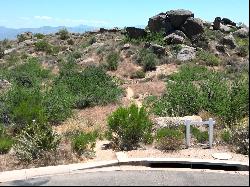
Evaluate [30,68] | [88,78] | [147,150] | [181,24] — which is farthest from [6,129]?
[181,24]

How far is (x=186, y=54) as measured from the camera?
115 ft

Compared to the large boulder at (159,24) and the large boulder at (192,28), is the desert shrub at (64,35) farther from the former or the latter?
the large boulder at (192,28)

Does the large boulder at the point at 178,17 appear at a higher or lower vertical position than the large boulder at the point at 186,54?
higher

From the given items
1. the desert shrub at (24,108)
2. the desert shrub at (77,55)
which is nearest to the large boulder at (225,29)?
the desert shrub at (77,55)

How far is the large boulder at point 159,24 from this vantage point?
41.7m

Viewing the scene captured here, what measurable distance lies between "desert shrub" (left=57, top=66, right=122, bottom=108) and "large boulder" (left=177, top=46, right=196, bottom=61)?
408 inches

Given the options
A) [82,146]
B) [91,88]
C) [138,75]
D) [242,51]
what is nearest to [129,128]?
[82,146]

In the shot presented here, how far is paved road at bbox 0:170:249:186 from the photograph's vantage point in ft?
29.5

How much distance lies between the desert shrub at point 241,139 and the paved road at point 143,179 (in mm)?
1527

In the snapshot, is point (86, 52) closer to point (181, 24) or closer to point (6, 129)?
point (181, 24)

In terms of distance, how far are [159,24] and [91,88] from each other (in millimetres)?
21618

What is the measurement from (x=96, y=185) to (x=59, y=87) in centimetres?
1376

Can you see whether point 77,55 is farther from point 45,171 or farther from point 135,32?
point 45,171

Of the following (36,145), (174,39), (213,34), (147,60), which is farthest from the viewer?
(213,34)
